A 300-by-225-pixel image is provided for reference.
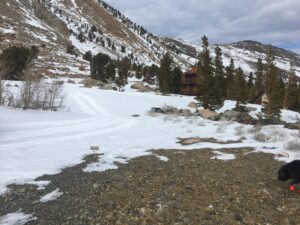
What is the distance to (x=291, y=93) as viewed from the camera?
222 feet

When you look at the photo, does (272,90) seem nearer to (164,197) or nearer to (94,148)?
(94,148)

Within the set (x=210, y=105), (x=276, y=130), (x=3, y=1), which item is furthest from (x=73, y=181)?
(x=3, y=1)

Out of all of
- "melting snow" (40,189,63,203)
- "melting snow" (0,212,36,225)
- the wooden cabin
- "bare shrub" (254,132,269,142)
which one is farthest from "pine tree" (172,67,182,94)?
"melting snow" (0,212,36,225)

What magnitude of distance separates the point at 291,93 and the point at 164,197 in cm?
6701

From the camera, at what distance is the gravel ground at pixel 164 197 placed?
5.94m

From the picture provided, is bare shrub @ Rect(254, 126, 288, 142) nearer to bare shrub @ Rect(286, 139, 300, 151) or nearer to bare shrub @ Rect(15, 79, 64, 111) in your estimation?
bare shrub @ Rect(286, 139, 300, 151)

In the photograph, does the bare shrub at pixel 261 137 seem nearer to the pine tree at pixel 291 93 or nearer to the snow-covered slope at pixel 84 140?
the snow-covered slope at pixel 84 140

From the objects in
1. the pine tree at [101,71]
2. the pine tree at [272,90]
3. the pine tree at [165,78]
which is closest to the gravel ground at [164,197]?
the pine tree at [272,90]

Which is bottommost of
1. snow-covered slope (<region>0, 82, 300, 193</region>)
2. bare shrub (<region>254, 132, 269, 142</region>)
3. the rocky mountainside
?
snow-covered slope (<region>0, 82, 300, 193</region>)

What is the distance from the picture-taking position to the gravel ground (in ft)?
19.5

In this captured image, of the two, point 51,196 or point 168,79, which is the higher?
point 168,79

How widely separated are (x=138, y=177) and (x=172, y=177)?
0.83m

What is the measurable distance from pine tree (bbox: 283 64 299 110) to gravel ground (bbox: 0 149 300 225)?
59712 millimetres

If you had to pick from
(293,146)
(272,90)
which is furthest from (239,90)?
(293,146)
